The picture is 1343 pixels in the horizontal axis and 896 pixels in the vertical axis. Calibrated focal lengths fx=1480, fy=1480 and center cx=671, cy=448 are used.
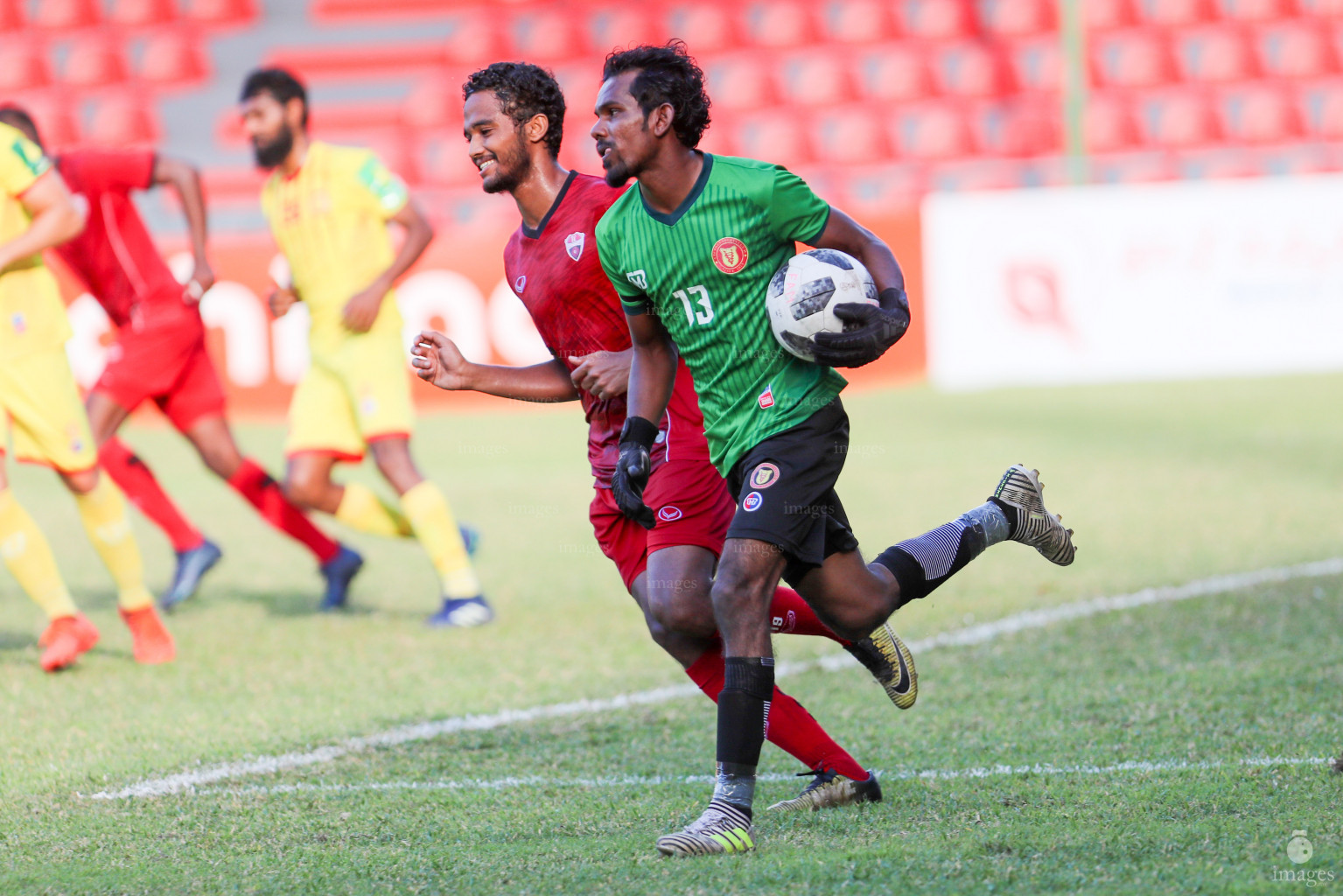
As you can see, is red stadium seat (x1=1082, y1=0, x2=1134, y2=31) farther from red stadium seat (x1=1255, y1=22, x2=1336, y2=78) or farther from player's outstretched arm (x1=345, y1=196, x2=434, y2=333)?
player's outstretched arm (x1=345, y1=196, x2=434, y2=333)

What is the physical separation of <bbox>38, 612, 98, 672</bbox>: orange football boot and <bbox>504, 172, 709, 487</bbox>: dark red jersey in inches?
99.2

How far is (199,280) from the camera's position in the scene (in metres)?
6.59

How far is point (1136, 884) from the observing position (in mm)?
2965

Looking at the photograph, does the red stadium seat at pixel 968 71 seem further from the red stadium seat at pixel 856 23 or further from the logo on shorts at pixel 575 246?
the logo on shorts at pixel 575 246

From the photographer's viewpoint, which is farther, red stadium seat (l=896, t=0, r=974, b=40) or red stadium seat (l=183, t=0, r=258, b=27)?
red stadium seat (l=183, t=0, r=258, b=27)

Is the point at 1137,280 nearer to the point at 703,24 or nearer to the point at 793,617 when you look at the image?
the point at 703,24

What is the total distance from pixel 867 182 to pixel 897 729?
11.8 metres

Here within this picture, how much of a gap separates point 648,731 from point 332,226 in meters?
3.14

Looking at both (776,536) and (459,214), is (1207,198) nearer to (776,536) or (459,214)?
(459,214)

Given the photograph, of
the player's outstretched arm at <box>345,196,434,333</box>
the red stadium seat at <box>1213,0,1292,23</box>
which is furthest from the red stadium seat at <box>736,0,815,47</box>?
the player's outstretched arm at <box>345,196,434,333</box>

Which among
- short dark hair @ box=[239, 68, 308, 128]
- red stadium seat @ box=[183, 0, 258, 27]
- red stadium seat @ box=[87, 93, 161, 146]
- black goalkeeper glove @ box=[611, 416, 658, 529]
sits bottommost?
black goalkeeper glove @ box=[611, 416, 658, 529]

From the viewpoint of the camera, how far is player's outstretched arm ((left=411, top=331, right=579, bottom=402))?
154 inches

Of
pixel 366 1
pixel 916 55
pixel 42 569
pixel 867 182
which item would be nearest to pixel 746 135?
pixel 916 55

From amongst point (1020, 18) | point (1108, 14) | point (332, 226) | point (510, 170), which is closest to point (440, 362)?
point (510, 170)
